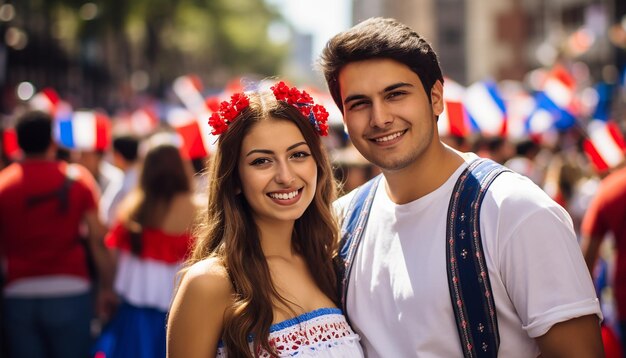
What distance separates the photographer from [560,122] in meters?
13.6

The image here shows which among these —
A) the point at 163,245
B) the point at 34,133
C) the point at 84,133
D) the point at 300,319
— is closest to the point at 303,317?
the point at 300,319

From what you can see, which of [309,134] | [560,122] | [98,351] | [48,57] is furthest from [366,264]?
[48,57]

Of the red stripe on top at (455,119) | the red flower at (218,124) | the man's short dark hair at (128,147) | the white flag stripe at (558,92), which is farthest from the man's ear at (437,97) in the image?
the white flag stripe at (558,92)

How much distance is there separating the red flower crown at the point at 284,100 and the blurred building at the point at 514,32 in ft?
63.4

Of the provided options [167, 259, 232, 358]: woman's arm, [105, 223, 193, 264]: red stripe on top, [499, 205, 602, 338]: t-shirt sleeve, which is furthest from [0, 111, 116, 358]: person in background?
[499, 205, 602, 338]: t-shirt sleeve

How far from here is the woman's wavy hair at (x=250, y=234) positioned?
3279 mm

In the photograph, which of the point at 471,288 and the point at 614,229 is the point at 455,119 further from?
the point at 471,288

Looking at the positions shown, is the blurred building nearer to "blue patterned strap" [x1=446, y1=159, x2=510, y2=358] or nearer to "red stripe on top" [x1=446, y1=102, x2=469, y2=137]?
"red stripe on top" [x1=446, y1=102, x2=469, y2=137]

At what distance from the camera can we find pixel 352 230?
381 centimetres

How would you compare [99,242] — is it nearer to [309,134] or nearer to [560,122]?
[309,134]

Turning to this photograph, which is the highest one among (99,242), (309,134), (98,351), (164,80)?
(164,80)

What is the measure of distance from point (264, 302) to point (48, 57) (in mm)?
34461

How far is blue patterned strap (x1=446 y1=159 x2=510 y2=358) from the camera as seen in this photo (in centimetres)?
312

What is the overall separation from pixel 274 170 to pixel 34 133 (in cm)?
357
